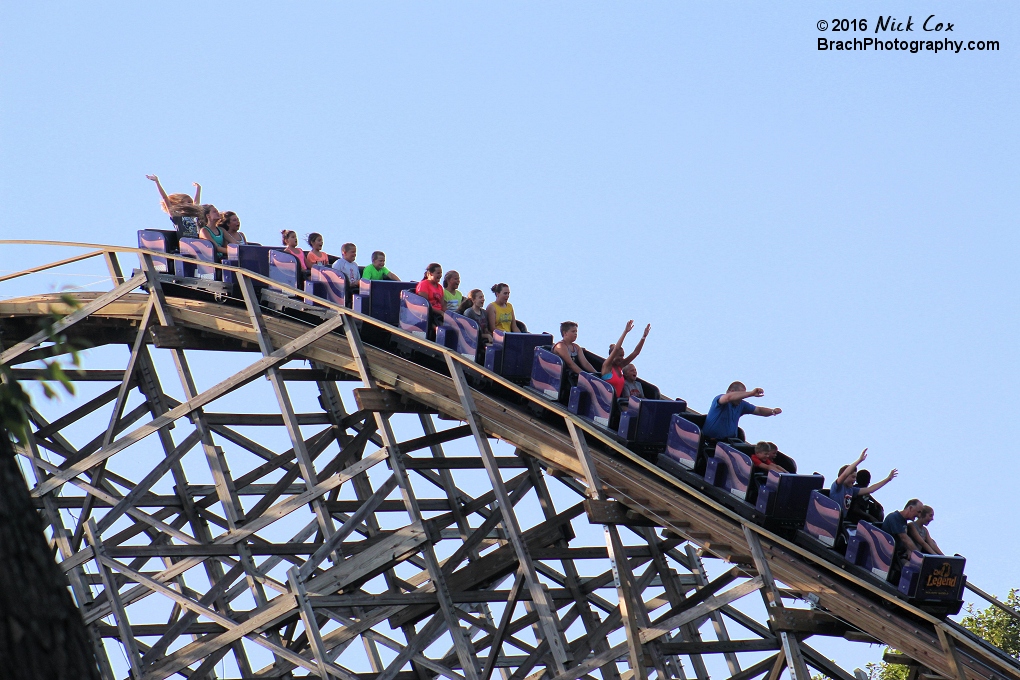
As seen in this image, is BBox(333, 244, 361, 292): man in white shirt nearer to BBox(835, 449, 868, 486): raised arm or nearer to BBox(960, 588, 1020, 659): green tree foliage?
BBox(835, 449, 868, 486): raised arm

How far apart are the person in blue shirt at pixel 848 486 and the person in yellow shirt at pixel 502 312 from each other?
138 inches

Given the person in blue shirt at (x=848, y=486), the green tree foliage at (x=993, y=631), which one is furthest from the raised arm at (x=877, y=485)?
the green tree foliage at (x=993, y=631)

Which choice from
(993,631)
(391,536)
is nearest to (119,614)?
(391,536)

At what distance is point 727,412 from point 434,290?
3167 millimetres

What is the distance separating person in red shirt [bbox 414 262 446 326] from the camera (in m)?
13.1

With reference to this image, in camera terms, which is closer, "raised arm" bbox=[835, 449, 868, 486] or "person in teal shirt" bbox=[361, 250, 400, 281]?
"raised arm" bbox=[835, 449, 868, 486]

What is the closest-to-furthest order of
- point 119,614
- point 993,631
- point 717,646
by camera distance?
point 717,646 < point 119,614 < point 993,631

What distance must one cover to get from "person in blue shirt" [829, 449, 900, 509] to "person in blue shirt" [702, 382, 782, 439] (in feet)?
2.70

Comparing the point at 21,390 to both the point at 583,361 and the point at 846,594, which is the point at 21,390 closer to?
the point at 846,594

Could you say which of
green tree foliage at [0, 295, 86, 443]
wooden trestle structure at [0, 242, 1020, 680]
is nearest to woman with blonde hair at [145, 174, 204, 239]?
wooden trestle structure at [0, 242, 1020, 680]

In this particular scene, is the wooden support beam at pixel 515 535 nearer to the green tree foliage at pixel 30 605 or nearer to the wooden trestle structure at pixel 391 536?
the wooden trestle structure at pixel 391 536

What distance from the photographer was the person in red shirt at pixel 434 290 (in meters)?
13.1

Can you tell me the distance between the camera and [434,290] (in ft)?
44.0

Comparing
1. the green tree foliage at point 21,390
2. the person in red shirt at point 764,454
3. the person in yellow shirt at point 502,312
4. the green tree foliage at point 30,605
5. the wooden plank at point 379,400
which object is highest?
the person in yellow shirt at point 502,312
